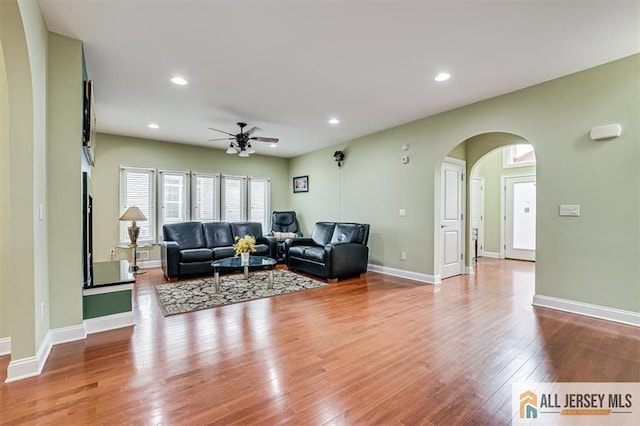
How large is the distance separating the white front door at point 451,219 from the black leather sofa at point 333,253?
1351mm

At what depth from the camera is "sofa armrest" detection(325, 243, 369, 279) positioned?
15.8 ft

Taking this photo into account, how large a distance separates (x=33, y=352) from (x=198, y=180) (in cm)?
510

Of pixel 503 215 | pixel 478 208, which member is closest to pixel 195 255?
pixel 478 208

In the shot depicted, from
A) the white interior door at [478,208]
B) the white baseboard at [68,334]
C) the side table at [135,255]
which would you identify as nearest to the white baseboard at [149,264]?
the side table at [135,255]

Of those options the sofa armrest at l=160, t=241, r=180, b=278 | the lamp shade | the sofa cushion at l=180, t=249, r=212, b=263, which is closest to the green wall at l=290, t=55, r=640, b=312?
the sofa cushion at l=180, t=249, r=212, b=263

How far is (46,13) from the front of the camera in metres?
2.27

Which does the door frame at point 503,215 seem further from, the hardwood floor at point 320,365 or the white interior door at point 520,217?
the hardwood floor at point 320,365

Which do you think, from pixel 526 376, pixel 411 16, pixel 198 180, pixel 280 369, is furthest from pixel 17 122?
pixel 198 180

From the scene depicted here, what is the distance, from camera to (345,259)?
4.97 meters

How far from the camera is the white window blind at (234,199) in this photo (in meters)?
7.18

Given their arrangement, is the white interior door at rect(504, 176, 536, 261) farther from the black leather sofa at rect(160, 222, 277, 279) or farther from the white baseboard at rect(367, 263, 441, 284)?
the black leather sofa at rect(160, 222, 277, 279)

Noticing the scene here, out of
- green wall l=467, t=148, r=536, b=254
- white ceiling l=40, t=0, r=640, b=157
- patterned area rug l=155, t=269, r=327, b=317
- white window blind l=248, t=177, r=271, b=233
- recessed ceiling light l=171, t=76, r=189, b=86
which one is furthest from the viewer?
white window blind l=248, t=177, r=271, b=233

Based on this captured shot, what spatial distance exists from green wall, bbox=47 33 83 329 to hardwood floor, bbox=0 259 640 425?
1.41ft

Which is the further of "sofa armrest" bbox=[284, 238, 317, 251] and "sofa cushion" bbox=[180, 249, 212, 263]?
"sofa armrest" bbox=[284, 238, 317, 251]
